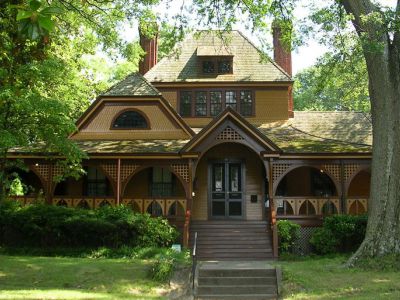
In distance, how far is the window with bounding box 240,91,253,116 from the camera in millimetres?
23855

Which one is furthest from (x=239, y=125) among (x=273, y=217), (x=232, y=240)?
(x=232, y=240)

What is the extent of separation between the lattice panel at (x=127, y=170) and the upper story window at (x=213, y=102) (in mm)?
5406

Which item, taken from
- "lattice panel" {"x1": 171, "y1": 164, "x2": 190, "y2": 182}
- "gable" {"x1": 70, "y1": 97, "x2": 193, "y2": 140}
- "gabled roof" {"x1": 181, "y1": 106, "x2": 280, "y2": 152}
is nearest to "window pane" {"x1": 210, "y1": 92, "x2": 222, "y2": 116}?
"gable" {"x1": 70, "y1": 97, "x2": 193, "y2": 140}

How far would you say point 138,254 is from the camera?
15984mm

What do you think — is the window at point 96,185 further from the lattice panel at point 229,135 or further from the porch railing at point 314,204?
the porch railing at point 314,204

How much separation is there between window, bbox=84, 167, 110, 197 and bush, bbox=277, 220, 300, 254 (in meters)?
8.30

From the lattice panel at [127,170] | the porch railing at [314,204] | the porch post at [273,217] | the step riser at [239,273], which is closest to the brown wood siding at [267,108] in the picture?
the lattice panel at [127,170]

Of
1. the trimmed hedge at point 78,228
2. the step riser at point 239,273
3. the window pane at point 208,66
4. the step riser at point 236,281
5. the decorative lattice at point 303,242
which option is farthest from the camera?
the window pane at point 208,66

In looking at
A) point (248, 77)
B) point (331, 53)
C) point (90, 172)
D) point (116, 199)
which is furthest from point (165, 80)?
point (331, 53)

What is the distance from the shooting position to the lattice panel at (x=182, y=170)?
19031 mm

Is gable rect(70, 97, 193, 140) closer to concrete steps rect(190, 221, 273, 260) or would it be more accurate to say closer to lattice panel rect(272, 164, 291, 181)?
concrete steps rect(190, 221, 273, 260)

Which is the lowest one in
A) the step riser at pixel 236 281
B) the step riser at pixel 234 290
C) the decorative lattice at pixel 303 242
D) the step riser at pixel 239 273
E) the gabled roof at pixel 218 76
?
the step riser at pixel 234 290

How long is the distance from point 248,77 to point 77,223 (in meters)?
11.9

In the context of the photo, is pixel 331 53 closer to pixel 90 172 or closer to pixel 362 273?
pixel 362 273
